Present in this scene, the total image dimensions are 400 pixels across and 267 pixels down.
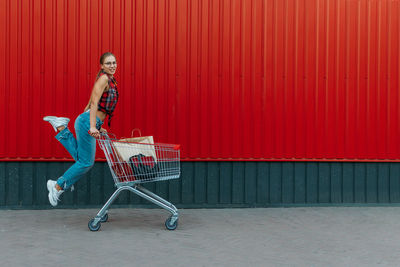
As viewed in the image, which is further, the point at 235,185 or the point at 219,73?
the point at 235,185

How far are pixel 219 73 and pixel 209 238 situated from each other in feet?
8.89

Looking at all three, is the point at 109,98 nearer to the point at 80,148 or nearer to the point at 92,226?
the point at 80,148

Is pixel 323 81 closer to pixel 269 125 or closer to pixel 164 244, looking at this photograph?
pixel 269 125

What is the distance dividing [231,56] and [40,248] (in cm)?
386

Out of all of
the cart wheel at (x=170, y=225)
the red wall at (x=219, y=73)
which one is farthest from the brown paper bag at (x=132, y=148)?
the red wall at (x=219, y=73)

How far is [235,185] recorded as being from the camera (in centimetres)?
776

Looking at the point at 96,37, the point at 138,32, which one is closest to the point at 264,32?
the point at 138,32

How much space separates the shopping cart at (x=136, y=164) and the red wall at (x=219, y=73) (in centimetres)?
137

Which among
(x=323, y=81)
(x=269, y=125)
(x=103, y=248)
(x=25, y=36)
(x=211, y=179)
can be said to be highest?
(x=25, y=36)

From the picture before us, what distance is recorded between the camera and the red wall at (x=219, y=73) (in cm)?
741

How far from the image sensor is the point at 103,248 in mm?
5453

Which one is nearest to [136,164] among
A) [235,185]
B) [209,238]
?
[209,238]

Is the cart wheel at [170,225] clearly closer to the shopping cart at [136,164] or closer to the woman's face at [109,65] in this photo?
the shopping cart at [136,164]

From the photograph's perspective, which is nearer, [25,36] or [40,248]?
[40,248]
